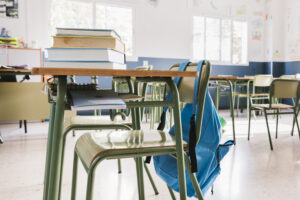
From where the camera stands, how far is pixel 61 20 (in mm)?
5055

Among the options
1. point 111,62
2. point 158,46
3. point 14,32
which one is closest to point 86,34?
point 111,62

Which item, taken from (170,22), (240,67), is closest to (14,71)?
(170,22)

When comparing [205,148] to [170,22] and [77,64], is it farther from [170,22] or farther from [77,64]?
[170,22]

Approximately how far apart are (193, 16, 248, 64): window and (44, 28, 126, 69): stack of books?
573 centimetres

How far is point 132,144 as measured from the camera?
93cm

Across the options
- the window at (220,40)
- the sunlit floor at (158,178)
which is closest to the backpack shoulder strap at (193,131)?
the sunlit floor at (158,178)

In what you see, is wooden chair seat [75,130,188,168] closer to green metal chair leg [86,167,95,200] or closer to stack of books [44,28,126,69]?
green metal chair leg [86,167,95,200]

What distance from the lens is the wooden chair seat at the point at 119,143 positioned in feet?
2.76

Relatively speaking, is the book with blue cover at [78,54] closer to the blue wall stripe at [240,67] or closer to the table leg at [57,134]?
the table leg at [57,134]

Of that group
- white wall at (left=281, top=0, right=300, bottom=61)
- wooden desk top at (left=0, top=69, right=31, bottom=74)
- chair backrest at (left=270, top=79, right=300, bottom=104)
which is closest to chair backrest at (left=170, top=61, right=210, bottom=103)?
chair backrest at (left=270, top=79, right=300, bottom=104)

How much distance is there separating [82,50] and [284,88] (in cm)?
251

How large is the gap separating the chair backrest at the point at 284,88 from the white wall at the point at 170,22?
11.4 ft

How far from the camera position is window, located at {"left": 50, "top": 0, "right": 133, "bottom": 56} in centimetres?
502

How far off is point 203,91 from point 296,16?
6.76 m
